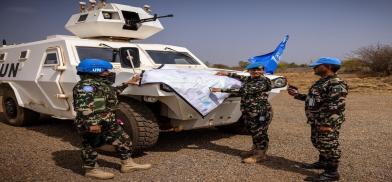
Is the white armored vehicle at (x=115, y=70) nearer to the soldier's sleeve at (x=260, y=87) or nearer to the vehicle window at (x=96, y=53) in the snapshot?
the vehicle window at (x=96, y=53)

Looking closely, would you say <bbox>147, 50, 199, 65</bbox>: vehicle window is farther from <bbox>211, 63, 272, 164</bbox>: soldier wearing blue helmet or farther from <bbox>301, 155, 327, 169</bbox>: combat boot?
<bbox>301, 155, 327, 169</bbox>: combat boot

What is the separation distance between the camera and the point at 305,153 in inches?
209

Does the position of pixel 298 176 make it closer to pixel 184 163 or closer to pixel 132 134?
pixel 184 163

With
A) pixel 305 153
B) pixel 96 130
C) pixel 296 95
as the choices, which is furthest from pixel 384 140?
pixel 96 130

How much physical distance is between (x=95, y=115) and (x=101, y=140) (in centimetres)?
33

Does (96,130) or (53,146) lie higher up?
(96,130)

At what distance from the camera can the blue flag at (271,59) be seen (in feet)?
22.9

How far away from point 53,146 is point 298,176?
3435 mm

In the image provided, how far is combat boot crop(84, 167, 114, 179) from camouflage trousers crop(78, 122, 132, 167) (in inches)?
2.1

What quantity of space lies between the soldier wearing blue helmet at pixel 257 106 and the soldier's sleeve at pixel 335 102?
902 millimetres

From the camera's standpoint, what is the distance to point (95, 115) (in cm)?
398

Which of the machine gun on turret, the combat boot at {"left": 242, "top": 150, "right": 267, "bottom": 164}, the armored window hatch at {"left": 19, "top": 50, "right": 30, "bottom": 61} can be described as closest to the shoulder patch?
the combat boot at {"left": 242, "top": 150, "right": 267, "bottom": 164}

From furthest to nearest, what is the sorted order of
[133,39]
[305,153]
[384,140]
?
[133,39] < [384,140] < [305,153]

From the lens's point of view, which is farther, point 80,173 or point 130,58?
point 130,58
